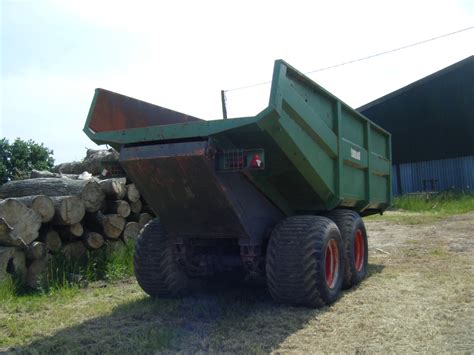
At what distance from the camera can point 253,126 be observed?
13.5 ft

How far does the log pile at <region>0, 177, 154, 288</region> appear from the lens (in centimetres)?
613

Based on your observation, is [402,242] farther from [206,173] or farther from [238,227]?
[206,173]

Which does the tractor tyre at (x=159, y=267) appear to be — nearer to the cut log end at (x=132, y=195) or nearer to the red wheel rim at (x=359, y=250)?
the red wheel rim at (x=359, y=250)

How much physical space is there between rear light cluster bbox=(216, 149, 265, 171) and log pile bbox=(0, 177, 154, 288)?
313cm

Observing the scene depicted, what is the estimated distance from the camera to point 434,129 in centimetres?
2116

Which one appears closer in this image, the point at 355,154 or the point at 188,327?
the point at 188,327

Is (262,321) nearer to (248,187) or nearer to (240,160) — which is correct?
(248,187)

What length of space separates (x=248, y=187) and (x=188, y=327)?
135cm

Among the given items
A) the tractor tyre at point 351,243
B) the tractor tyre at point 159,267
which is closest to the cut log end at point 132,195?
the tractor tyre at point 159,267

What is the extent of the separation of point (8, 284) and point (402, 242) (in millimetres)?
6893

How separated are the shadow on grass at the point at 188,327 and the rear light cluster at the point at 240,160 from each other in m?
1.32

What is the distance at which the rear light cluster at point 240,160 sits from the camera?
13.7ft

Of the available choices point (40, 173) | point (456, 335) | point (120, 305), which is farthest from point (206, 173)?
point (40, 173)

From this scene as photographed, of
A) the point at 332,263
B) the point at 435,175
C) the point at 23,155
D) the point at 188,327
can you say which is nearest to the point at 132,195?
the point at 332,263
